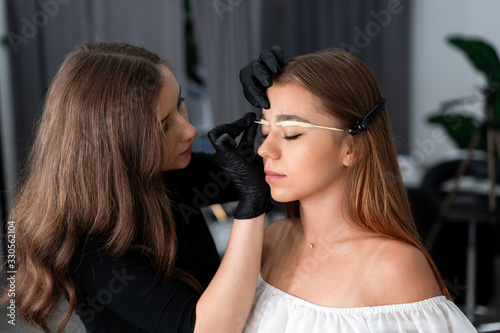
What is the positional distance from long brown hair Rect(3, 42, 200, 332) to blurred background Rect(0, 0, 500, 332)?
1.25 meters

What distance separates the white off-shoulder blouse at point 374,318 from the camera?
981mm

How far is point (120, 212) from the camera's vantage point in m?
1.15

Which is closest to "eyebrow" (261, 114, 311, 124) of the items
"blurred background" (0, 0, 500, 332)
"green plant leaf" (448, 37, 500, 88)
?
"blurred background" (0, 0, 500, 332)

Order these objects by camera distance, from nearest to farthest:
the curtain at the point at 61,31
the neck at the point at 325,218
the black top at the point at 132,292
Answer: the black top at the point at 132,292 < the neck at the point at 325,218 < the curtain at the point at 61,31

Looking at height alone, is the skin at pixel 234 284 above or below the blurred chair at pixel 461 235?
above

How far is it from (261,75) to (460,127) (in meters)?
2.16

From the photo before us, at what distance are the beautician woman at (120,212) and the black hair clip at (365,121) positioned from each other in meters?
0.26

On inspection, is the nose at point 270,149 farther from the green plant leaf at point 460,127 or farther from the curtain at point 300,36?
the green plant leaf at point 460,127

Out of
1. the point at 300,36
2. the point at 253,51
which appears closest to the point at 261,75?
the point at 253,51

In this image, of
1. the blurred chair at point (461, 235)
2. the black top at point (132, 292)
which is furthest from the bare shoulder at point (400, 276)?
the blurred chair at point (461, 235)

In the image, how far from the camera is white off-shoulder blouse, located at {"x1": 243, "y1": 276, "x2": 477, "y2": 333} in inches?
38.6

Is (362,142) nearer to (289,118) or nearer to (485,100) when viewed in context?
(289,118)

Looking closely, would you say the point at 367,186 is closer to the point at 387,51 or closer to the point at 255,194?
the point at 255,194

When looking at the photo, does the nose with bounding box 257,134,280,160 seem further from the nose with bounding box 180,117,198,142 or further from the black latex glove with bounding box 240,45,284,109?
the nose with bounding box 180,117,198,142
